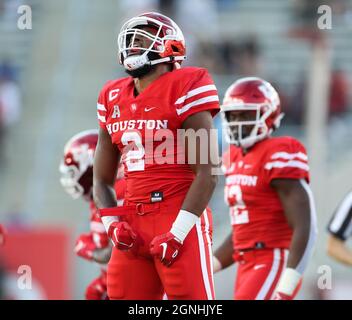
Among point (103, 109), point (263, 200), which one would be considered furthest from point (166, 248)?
point (263, 200)

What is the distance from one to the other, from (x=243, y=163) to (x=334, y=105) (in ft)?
23.8

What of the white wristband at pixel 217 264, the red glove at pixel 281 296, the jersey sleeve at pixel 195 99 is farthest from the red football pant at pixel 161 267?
the white wristband at pixel 217 264

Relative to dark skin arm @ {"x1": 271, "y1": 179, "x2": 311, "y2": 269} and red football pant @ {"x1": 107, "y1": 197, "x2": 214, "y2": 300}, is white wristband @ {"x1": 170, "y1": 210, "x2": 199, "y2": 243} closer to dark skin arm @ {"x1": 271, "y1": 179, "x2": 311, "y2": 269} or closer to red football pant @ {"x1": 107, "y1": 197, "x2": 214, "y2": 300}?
red football pant @ {"x1": 107, "y1": 197, "x2": 214, "y2": 300}

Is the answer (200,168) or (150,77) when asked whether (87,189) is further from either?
(200,168)

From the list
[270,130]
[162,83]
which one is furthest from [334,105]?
[162,83]

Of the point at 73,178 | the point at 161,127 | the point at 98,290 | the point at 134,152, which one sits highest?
the point at 161,127

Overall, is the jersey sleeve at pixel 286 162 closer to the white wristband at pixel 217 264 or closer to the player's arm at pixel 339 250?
the player's arm at pixel 339 250

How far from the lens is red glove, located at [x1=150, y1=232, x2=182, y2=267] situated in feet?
16.8

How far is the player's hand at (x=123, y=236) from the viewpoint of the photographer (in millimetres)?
5266

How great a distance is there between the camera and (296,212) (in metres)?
6.27

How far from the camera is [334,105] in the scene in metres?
13.7

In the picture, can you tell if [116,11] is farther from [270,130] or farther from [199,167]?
[199,167]

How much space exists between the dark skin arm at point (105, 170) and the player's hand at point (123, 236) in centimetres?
37

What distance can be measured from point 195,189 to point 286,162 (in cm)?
129
